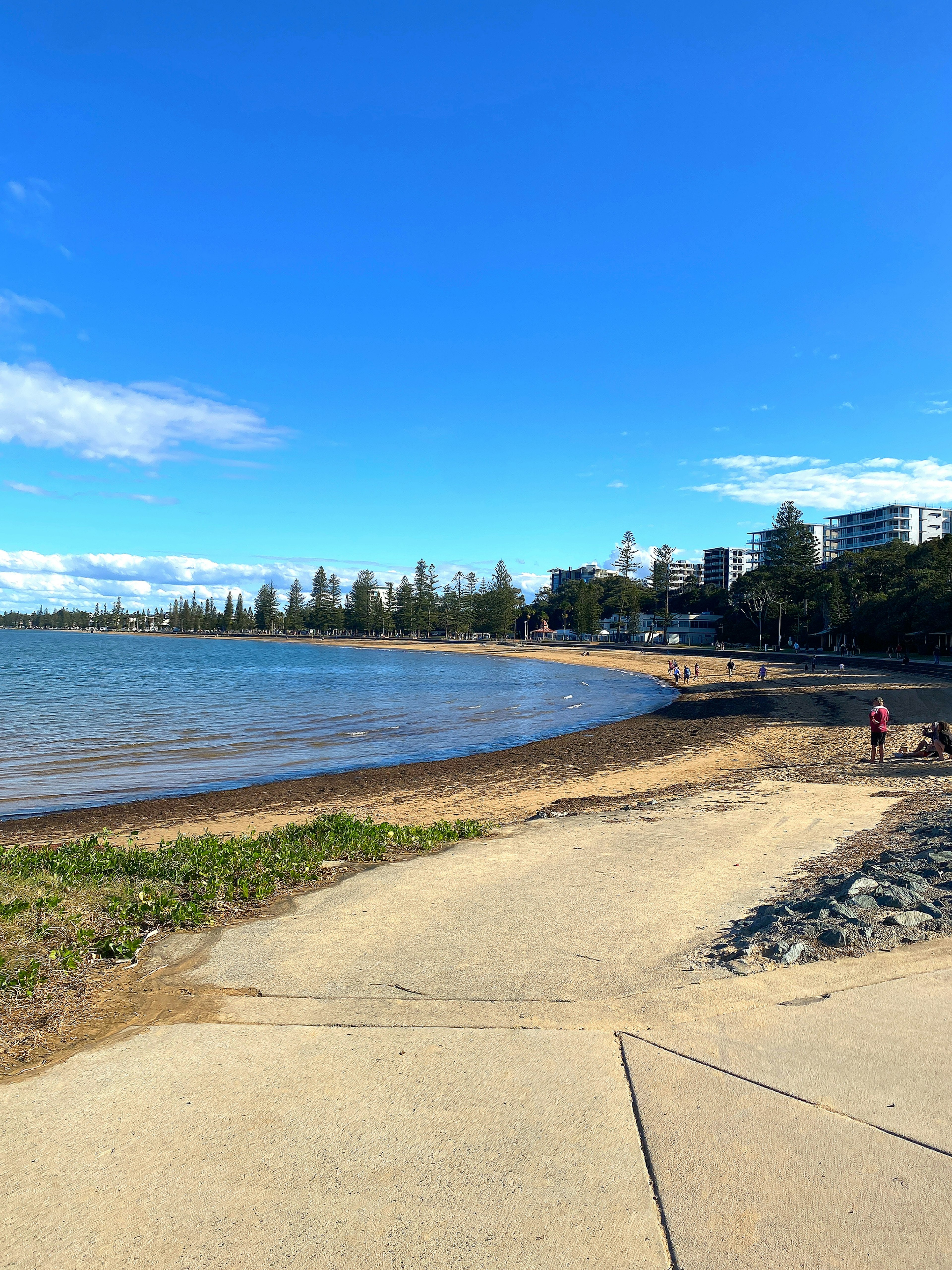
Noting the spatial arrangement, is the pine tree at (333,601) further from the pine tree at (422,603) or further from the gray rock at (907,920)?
the gray rock at (907,920)

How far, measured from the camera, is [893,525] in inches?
5846

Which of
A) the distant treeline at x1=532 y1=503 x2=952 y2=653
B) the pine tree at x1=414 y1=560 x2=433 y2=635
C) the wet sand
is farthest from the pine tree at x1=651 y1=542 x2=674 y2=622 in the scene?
the wet sand

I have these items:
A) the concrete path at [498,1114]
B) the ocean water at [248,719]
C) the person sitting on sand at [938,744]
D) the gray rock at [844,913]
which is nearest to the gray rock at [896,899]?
the gray rock at [844,913]

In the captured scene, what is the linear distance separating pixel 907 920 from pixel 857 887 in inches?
26.6

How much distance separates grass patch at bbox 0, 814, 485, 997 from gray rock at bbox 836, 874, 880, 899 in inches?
188

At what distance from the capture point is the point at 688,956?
5.36 metres

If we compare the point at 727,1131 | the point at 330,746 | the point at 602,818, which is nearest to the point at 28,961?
the point at 727,1131

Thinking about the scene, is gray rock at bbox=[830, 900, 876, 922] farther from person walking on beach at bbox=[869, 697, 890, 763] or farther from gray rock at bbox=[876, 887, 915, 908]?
person walking on beach at bbox=[869, 697, 890, 763]

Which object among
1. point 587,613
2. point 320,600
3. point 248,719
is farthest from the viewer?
point 320,600

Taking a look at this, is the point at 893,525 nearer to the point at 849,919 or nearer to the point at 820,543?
the point at 820,543

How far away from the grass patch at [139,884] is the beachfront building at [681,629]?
120 metres

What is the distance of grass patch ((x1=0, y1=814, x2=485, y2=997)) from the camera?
17.6 ft

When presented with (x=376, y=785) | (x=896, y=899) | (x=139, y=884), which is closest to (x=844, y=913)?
(x=896, y=899)

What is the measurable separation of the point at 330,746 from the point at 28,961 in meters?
18.4
